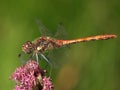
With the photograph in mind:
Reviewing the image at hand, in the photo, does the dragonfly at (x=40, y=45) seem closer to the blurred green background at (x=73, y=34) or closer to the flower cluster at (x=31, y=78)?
the flower cluster at (x=31, y=78)

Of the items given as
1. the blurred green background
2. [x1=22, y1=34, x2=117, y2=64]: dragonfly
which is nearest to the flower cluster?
[x1=22, y1=34, x2=117, y2=64]: dragonfly

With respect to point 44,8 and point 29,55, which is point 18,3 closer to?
point 44,8

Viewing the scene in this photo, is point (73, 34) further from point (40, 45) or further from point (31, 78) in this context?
point (31, 78)

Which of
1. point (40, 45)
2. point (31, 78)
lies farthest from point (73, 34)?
point (31, 78)

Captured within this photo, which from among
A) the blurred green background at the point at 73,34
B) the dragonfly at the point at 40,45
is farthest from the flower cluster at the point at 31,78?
the blurred green background at the point at 73,34

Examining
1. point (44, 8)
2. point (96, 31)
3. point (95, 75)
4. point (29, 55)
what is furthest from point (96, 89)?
point (29, 55)
